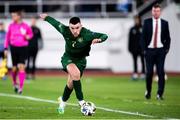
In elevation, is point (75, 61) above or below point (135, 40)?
above

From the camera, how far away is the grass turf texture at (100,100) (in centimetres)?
1609

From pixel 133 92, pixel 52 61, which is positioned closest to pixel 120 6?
pixel 52 61

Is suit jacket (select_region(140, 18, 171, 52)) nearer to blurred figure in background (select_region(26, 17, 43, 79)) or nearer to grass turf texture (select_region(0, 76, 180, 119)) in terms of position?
grass turf texture (select_region(0, 76, 180, 119))

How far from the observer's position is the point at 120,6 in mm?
37406

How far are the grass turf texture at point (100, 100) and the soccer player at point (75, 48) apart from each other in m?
0.58

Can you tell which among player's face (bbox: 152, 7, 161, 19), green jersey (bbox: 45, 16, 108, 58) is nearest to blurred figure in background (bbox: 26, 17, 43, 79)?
player's face (bbox: 152, 7, 161, 19)

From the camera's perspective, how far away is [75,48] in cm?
1622

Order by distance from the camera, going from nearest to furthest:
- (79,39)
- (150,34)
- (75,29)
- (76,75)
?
(75,29), (76,75), (79,39), (150,34)

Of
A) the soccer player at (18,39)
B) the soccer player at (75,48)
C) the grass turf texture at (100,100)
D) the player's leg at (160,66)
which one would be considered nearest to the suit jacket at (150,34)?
the player's leg at (160,66)

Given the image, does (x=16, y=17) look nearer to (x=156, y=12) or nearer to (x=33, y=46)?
(x=156, y=12)

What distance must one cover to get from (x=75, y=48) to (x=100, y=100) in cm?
470

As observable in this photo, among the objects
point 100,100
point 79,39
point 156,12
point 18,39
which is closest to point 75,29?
point 79,39

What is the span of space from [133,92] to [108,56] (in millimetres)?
13483

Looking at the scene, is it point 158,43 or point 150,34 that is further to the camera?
point 150,34
